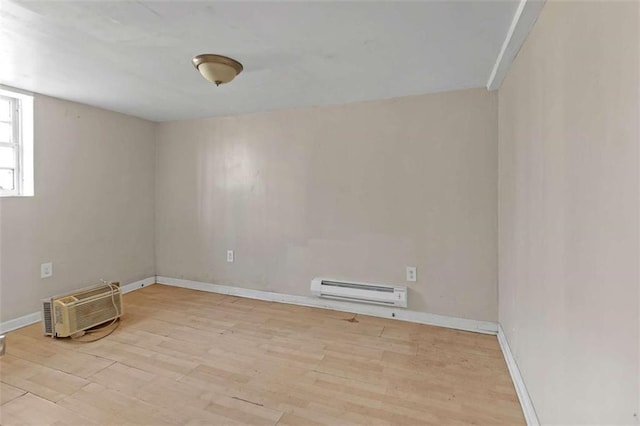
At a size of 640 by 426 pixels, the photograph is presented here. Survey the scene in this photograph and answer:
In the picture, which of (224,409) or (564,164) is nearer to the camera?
(564,164)

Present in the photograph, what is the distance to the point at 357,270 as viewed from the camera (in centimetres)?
289

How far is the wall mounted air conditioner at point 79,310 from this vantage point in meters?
2.30

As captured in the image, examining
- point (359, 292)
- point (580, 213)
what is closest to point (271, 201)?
point (359, 292)

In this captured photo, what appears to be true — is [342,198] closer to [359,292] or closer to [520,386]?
[359,292]

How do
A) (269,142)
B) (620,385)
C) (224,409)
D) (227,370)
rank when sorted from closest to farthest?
(620,385)
(224,409)
(227,370)
(269,142)

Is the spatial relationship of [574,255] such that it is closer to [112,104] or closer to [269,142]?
[269,142]

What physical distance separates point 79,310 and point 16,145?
5.01 ft

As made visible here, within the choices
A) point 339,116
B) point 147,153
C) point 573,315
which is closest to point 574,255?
point 573,315

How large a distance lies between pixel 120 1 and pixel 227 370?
2036mm

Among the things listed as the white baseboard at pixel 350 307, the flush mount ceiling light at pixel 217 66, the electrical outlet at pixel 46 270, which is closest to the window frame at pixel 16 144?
the electrical outlet at pixel 46 270

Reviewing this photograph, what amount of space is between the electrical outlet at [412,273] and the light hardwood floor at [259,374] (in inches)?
15.6

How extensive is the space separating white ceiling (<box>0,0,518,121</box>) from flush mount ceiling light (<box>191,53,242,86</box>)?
0.16 feet

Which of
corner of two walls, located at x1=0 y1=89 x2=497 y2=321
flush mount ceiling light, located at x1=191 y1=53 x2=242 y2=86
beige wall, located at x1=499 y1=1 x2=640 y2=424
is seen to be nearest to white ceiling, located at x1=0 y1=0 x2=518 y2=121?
flush mount ceiling light, located at x1=191 y1=53 x2=242 y2=86

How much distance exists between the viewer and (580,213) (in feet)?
3.28
